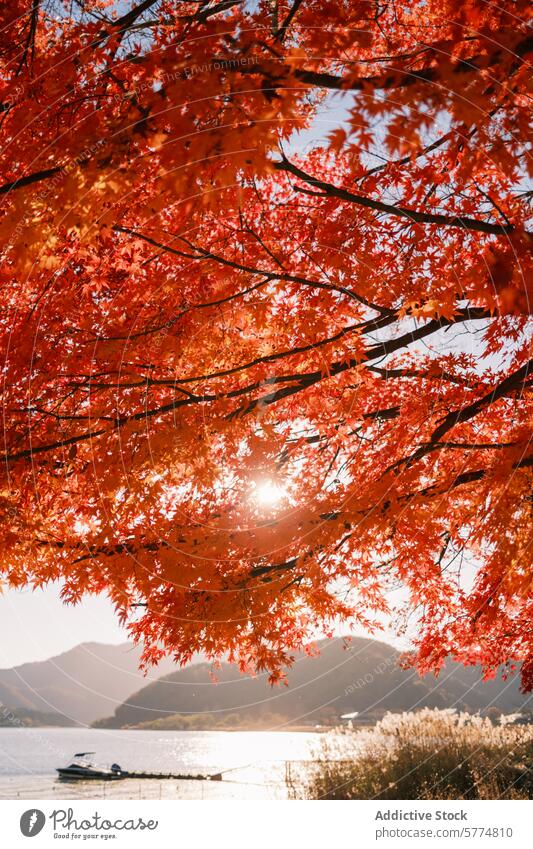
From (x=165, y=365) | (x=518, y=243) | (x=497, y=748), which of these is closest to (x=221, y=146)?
(x=518, y=243)

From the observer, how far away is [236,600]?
632 centimetres

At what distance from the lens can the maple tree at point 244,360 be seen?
18.1ft

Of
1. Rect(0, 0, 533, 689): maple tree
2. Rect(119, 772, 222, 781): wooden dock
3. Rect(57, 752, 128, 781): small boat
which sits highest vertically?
Rect(0, 0, 533, 689): maple tree

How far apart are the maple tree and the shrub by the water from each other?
3.48 m

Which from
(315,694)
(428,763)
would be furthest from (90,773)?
(315,694)

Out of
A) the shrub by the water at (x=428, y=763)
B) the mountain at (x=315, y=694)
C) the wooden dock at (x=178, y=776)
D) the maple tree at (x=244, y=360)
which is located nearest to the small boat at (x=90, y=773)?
the wooden dock at (x=178, y=776)

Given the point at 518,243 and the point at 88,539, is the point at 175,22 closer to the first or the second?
the point at 518,243

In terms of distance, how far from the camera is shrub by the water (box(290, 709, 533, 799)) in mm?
9227

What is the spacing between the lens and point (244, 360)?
7.07 metres

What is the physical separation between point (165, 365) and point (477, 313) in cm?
333

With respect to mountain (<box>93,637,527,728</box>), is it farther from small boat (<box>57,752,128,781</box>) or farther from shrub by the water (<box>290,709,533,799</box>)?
shrub by the water (<box>290,709,533,799</box>)

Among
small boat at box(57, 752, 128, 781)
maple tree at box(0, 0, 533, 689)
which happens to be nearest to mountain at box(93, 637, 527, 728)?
small boat at box(57, 752, 128, 781)

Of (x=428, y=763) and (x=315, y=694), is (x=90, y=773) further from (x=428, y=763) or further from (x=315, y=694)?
(x=315, y=694)

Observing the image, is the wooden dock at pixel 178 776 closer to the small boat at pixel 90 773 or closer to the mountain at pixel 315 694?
the small boat at pixel 90 773
